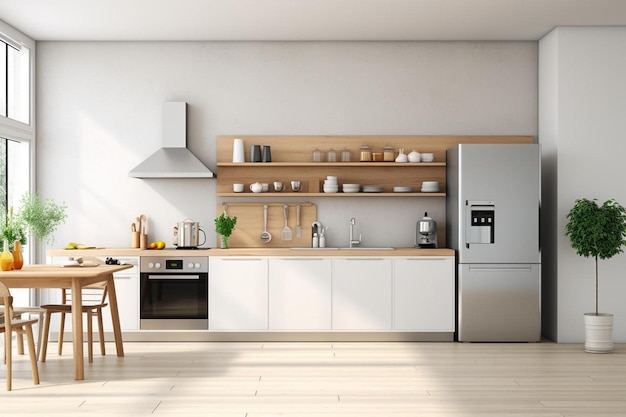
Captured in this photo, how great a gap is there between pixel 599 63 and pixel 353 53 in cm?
237

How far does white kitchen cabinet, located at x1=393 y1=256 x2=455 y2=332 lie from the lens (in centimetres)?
657

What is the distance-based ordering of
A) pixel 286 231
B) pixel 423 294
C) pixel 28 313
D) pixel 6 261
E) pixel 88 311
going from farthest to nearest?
pixel 286 231, pixel 423 294, pixel 28 313, pixel 88 311, pixel 6 261

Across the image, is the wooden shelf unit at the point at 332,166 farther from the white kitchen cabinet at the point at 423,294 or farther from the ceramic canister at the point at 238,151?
the white kitchen cabinet at the point at 423,294

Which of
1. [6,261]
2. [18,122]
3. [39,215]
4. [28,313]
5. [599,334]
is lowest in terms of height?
[599,334]

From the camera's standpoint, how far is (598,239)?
613cm

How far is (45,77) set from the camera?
281 inches

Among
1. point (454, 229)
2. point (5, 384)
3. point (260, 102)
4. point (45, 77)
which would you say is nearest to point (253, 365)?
point (5, 384)

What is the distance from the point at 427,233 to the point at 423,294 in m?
0.65

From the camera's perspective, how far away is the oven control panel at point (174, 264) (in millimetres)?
6637

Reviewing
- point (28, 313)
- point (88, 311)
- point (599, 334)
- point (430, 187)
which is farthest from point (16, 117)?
point (599, 334)

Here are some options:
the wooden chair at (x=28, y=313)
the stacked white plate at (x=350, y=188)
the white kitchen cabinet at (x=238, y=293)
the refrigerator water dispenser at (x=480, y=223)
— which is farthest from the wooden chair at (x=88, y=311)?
the refrigerator water dispenser at (x=480, y=223)

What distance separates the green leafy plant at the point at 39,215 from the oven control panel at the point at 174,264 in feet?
3.28

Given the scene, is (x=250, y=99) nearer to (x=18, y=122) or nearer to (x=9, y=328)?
(x=18, y=122)

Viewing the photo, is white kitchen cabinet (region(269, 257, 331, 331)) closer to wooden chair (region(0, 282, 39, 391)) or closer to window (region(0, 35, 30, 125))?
wooden chair (region(0, 282, 39, 391))
